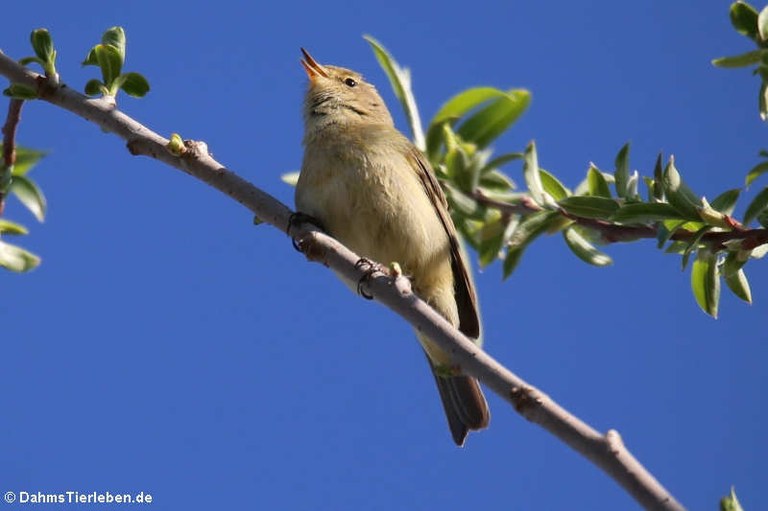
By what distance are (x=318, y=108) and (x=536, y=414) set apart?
3.93 m

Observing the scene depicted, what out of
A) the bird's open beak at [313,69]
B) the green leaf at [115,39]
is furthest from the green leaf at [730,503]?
the bird's open beak at [313,69]

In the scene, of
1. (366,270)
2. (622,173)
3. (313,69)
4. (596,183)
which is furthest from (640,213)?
(313,69)

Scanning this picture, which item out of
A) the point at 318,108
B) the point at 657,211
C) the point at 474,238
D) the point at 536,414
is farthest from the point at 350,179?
the point at 536,414

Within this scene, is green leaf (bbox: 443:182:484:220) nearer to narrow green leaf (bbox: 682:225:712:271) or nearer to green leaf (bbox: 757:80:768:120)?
narrow green leaf (bbox: 682:225:712:271)

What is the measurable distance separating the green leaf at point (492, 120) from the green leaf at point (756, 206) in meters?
0.85

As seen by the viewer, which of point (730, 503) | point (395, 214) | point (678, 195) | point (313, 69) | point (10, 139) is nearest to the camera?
point (730, 503)

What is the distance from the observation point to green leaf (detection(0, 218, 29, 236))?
3.47 metres

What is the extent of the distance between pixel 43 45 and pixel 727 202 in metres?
2.56

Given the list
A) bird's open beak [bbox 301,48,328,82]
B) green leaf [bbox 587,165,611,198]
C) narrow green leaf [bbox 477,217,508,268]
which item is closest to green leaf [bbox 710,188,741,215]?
green leaf [bbox 587,165,611,198]

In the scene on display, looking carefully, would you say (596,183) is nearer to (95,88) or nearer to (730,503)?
(730,503)

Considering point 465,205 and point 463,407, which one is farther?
point 463,407

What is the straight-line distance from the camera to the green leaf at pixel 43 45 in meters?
3.52

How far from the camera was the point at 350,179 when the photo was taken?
515cm

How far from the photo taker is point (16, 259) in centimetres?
329
